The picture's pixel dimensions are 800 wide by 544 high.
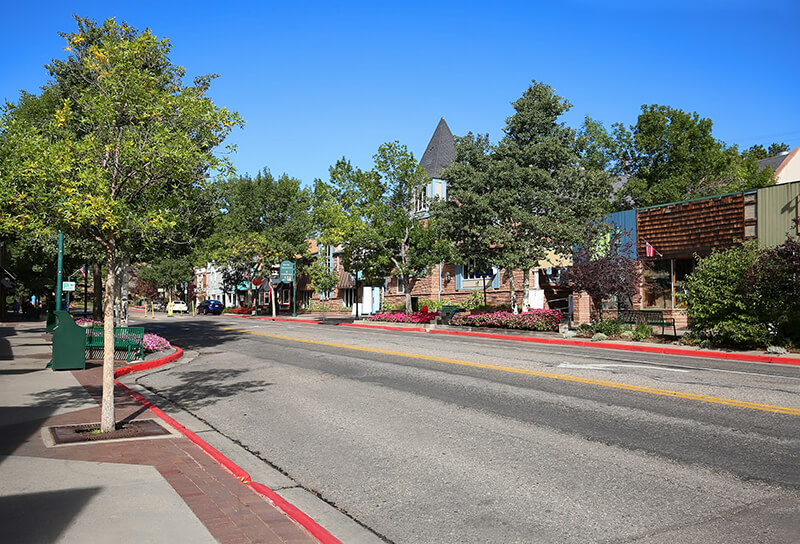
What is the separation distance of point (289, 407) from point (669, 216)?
23808mm

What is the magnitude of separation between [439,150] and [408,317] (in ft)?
65.4

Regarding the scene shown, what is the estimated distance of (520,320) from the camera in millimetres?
26297

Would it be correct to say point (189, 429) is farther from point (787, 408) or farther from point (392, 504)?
point (787, 408)

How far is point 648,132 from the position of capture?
142 ft

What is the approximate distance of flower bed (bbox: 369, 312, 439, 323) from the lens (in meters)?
33.5

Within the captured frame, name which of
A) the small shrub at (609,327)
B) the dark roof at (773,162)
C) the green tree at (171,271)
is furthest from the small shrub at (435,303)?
the green tree at (171,271)

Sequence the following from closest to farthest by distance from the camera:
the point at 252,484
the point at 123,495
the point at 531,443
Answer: the point at 123,495 → the point at 252,484 → the point at 531,443

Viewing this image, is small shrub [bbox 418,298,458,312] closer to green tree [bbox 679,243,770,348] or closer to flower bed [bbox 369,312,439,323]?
flower bed [bbox 369,312,439,323]

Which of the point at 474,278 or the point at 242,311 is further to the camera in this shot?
the point at 242,311

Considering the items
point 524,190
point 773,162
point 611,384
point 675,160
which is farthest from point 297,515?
point 773,162

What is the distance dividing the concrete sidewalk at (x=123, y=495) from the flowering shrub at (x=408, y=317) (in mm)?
25607

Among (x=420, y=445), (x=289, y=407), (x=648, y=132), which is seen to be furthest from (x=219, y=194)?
(x=648, y=132)

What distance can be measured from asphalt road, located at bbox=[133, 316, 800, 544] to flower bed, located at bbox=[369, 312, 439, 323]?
19053 millimetres

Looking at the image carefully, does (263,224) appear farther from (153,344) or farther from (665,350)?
(665,350)
